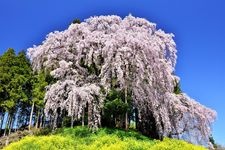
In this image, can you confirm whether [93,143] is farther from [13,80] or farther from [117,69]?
[13,80]

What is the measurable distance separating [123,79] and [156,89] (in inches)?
90.9

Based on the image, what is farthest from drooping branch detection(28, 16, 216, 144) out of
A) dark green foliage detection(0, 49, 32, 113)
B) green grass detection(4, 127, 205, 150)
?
dark green foliage detection(0, 49, 32, 113)

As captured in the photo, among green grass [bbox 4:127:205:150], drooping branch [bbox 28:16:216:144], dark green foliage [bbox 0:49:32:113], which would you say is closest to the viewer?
green grass [bbox 4:127:205:150]

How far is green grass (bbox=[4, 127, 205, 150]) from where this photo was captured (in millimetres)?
12828

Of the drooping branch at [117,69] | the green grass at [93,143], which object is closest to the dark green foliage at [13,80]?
the drooping branch at [117,69]

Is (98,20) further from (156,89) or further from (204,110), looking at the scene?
(204,110)

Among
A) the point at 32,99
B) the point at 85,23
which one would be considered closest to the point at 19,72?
the point at 32,99

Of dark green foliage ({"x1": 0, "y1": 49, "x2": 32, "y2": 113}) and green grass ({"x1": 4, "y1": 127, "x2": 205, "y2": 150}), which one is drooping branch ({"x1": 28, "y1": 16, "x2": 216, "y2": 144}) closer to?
green grass ({"x1": 4, "y1": 127, "x2": 205, "y2": 150})

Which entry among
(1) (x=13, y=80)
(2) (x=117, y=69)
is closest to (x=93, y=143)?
(2) (x=117, y=69)

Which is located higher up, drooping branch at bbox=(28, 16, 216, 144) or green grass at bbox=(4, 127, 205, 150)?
drooping branch at bbox=(28, 16, 216, 144)

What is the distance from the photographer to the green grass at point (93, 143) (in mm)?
12828

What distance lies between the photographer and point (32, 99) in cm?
3291

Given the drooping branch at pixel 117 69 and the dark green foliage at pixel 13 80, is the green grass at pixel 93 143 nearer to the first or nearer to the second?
the drooping branch at pixel 117 69

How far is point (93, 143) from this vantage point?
1500 cm
